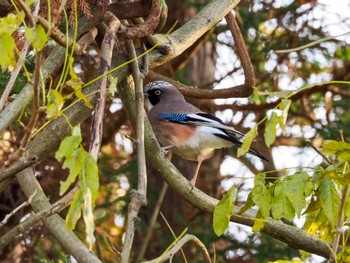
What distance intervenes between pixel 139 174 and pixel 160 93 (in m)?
3.03

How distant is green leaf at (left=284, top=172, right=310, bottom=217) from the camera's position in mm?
3184

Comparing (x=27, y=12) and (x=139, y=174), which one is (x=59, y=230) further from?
(x=27, y=12)

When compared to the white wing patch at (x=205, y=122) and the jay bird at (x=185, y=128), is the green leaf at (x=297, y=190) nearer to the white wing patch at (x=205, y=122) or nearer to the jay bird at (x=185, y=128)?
the jay bird at (x=185, y=128)

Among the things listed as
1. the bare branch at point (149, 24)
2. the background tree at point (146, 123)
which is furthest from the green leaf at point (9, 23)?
the bare branch at point (149, 24)

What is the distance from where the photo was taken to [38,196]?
4.08 m

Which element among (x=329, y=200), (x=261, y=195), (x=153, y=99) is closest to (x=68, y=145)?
(x=261, y=195)

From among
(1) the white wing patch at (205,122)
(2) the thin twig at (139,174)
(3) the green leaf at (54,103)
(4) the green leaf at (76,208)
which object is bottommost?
(1) the white wing patch at (205,122)

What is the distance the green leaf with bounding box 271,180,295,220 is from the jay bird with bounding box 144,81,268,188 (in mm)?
2494

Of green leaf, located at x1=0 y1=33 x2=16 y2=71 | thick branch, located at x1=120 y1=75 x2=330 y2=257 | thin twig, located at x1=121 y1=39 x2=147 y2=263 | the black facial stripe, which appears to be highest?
green leaf, located at x1=0 y1=33 x2=16 y2=71

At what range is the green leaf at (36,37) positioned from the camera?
2365mm

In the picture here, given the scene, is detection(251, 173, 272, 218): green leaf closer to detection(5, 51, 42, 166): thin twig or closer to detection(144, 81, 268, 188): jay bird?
detection(5, 51, 42, 166): thin twig

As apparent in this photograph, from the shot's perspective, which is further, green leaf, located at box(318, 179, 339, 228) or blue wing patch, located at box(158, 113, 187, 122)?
blue wing patch, located at box(158, 113, 187, 122)

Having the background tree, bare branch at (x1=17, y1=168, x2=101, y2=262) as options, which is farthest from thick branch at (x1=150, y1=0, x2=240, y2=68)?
bare branch at (x1=17, y1=168, x2=101, y2=262)

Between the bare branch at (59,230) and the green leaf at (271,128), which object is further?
the bare branch at (59,230)
